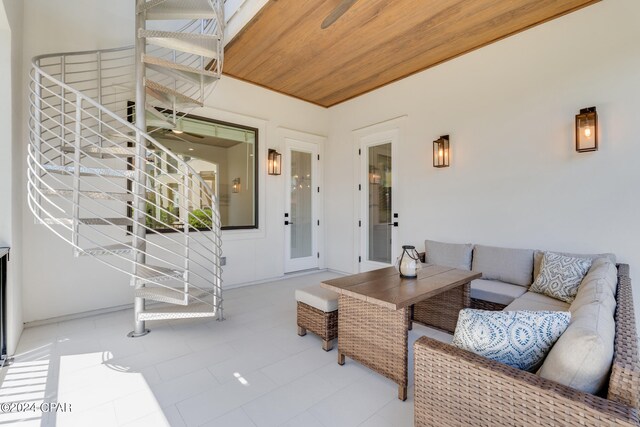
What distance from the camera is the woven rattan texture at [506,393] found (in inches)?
37.6

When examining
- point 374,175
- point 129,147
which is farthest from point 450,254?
point 129,147

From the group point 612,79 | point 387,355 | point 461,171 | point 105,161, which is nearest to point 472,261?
point 461,171

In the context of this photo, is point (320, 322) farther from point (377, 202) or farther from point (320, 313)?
point (377, 202)

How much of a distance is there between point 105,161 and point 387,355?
3635 millimetres

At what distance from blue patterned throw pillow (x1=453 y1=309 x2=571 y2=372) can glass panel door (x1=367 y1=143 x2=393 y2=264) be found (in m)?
3.49

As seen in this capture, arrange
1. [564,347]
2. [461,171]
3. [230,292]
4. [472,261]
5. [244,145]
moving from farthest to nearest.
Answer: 1. [244,145]
2. [230,292]
3. [461,171]
4. [472,261]
5. [564,347]

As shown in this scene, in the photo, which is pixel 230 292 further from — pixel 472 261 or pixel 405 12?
pixel 405 12

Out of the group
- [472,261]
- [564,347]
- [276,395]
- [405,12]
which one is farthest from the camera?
[472,261]

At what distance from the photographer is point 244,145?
484 cm

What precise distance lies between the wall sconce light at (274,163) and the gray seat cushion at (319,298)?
8.82ft

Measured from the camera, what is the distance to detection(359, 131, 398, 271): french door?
477 cm

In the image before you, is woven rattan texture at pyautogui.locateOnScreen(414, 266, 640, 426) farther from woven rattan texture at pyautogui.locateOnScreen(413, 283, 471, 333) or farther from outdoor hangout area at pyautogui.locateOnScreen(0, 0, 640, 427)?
woven rattan texture at pyautogui.locateOnScreen(413, 283, 471, 333)

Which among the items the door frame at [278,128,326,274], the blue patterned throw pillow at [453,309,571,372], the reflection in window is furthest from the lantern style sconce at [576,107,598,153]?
the reflection in window

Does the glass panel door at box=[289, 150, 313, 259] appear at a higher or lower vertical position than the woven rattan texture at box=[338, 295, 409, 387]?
higher
